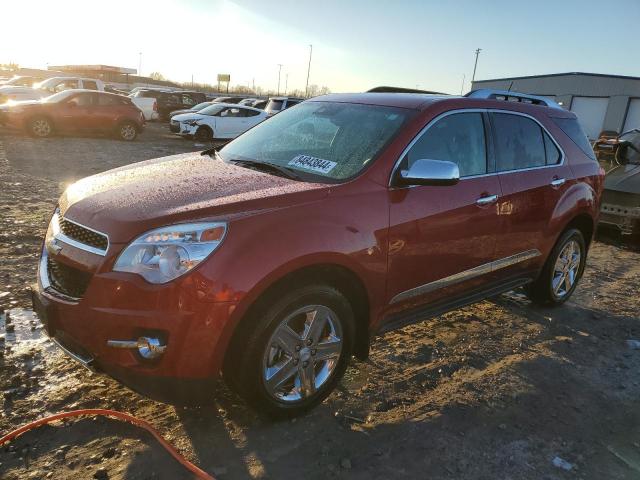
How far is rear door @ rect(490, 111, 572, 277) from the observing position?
3.81 metres

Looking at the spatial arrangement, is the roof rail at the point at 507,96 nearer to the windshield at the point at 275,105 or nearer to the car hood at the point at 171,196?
the car hood at the point at 171,196

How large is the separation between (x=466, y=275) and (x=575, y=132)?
7.05 feet

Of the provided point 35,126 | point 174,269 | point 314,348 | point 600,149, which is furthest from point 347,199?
point 35,126

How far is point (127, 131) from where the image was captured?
16.7 metres

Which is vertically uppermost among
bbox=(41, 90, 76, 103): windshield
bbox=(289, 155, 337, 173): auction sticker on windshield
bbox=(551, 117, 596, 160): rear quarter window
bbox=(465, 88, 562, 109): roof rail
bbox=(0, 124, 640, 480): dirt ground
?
bbox=(465, 88, 562, 109): roof rail

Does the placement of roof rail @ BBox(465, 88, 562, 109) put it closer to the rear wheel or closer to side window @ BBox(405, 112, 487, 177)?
side window @ BBox(405, 112, 487, 177)

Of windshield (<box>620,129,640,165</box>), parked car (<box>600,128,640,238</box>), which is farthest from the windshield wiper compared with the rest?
windshield (<box>620,129,640,165</box>)

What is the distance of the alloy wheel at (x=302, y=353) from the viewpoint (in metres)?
2.67

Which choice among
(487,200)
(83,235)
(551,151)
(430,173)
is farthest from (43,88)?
(430,173)

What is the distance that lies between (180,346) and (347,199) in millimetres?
1177

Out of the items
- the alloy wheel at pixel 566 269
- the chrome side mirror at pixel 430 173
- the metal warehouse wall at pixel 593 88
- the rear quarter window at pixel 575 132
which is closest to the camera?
the chrome side mirror at pixel 430 173

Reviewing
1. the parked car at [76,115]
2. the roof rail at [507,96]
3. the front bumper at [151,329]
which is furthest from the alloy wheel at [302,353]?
the parked car at [76,115]

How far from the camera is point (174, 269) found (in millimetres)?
2297

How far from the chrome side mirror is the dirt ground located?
4.45 ft
